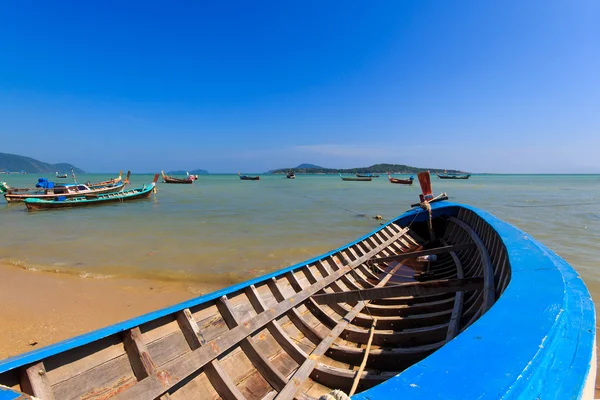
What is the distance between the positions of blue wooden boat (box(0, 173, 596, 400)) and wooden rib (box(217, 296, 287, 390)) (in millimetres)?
14

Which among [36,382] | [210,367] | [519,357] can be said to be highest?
[519,357]

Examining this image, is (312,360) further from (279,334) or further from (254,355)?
(254,355)

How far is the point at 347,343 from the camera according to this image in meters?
4.32

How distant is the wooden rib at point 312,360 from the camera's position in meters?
3.11

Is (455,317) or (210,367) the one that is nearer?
(210,367)

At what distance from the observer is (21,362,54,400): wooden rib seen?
2215mm

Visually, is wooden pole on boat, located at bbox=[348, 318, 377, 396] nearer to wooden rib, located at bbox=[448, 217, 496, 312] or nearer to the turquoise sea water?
wooden rib, located at bbox=[448, 217, 496, 312]

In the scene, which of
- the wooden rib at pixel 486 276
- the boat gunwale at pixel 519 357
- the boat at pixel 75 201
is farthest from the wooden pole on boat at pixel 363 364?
the boat at pixel 75 201

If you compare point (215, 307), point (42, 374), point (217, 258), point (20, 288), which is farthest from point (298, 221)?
point (42, 374)

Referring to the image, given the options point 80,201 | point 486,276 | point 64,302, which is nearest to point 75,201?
point 80,201

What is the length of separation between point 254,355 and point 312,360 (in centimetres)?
75

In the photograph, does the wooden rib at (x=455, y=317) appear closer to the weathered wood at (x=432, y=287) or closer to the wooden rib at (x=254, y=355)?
the weathered wood at (x=432, y=287)

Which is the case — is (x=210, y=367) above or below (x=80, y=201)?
above

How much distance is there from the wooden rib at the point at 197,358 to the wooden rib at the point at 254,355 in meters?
0.14
